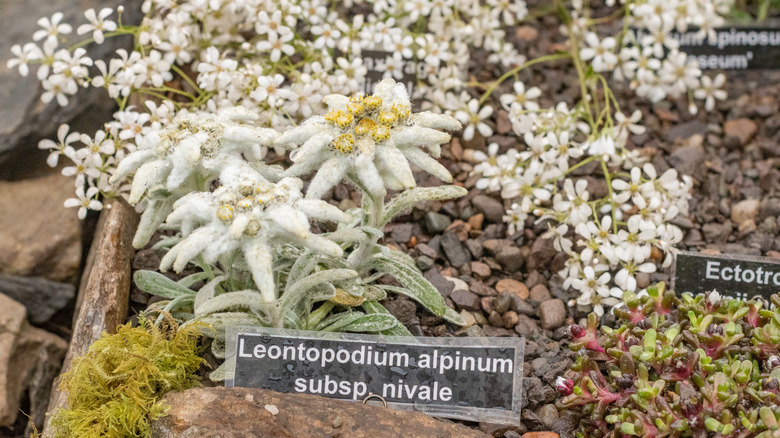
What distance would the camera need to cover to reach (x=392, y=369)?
7.67 feet

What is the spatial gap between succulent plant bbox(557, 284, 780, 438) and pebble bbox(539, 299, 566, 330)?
32cm

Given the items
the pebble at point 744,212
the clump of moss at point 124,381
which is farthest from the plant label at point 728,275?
the clump of moss at point 124,381

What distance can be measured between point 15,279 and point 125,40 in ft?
4.16

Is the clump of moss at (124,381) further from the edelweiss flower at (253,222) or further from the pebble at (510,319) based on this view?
the pebble at (510,319)

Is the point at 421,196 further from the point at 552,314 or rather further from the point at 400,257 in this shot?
the point at 552,314

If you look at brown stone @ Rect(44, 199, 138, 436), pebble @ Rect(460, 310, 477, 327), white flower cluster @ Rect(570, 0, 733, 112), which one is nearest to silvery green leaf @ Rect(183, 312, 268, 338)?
brown stone @ Rect(44, 199, 138, 436)

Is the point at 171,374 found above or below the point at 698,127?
below

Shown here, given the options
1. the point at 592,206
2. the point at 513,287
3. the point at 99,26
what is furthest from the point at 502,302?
the point at 99,26

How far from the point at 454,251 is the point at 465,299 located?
12.3 inches

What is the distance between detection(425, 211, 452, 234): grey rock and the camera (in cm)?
327

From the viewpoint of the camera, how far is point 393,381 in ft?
7.68

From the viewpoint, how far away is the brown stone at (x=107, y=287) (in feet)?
8.63

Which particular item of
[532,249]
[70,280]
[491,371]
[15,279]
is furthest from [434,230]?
[15,279]

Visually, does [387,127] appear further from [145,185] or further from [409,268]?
[145,185]
